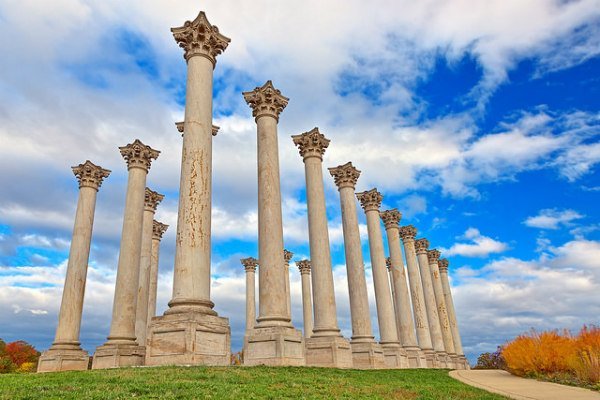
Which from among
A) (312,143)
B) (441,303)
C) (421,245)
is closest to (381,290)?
(312,143)

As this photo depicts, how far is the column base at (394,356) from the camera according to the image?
47188 millimetres

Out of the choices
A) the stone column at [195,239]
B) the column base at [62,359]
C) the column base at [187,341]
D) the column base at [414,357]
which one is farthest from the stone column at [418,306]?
the column base at [187,341]

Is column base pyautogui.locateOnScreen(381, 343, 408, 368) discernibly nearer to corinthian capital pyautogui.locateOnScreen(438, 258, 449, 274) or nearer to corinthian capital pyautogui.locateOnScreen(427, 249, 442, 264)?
corinthian capital pyautogui.locateOnScreen(427, 249, 442, 264)

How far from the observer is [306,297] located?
241 feet

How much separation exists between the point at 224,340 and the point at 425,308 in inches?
1956

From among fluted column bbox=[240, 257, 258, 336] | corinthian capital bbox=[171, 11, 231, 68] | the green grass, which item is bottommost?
the green grass

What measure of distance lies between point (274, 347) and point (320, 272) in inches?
453

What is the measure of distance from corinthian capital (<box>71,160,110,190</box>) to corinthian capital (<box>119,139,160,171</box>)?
438cm

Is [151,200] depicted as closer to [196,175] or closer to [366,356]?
[196,175]

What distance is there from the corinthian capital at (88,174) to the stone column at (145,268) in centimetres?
558

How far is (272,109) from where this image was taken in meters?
35.6

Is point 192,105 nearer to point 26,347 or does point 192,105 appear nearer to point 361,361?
Result: point 361,361

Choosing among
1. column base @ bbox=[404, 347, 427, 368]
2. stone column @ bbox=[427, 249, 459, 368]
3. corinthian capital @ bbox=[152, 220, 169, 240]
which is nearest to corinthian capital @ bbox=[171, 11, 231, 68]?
corinthian capital @ bbox=[152, 220, 169, 240]

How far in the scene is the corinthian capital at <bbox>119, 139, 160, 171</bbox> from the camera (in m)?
→ 41.7
